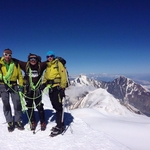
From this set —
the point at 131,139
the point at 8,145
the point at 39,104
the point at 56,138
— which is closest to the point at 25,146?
the point at 8,145

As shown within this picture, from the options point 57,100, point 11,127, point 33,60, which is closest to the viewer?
point 33,60

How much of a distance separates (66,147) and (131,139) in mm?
4668

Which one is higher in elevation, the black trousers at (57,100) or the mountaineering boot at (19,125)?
the black trousers at (57,100)

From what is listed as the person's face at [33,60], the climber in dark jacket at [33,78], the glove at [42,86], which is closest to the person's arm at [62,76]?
the climber in dark jacket at [33,78]

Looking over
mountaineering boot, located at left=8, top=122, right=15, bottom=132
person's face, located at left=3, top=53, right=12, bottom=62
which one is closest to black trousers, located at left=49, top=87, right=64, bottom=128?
mountaineering boot, located at left=8, top=122, right=15, bottom=132

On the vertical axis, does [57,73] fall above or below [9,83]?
above

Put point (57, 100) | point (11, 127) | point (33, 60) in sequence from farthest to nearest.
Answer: point (11, 127) < point (57, 100) < point (33, 60)

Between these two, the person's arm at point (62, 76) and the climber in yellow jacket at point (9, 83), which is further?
the person's arm at point (62, 76)

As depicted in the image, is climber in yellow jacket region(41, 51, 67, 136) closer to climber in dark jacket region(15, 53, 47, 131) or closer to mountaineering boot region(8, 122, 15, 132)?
climber in dark jacket region(15, 53, 47, 131)

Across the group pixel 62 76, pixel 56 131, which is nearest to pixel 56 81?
pixel 62 76

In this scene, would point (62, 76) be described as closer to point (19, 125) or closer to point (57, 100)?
point (57, 100)

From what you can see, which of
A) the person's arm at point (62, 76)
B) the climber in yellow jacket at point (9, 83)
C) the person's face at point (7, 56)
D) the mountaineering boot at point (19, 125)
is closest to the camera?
the person's face at point (7, 56)

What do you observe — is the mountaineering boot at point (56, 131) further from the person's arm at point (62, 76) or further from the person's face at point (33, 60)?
the person's face at point (33, 60)

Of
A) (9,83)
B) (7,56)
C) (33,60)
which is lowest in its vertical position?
(9,83)
